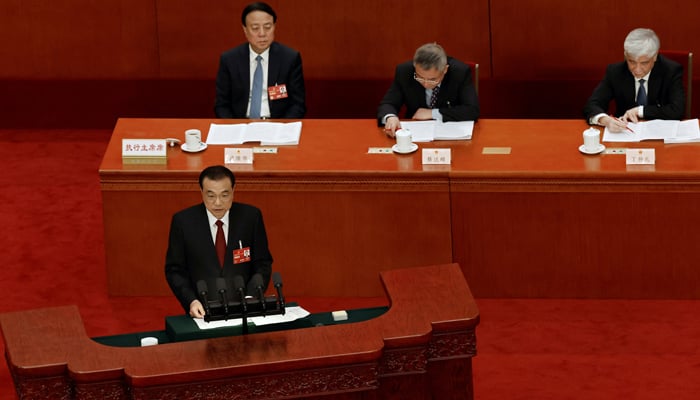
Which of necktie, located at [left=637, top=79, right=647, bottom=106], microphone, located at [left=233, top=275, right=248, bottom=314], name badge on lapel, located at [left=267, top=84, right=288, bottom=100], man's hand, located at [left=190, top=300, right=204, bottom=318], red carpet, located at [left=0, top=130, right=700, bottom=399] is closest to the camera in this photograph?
microphone, located at [left=233, top=275, right=248, bottom=314]

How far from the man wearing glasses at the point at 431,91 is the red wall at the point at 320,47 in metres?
1.23

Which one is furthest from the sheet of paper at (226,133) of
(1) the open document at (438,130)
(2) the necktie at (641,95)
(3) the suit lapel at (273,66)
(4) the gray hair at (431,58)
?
(2) the necktie at (641,95)

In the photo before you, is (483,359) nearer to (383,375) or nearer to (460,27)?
(383,375)

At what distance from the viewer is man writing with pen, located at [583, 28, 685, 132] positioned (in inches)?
257

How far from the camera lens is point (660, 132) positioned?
638cm

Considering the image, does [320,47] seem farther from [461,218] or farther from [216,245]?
[216,245]

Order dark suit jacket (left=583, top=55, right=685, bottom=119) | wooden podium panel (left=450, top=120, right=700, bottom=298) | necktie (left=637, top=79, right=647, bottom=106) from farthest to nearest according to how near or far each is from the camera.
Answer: necktie (left=637, top=79, right=647, bottom=106)
dark suit jacket (left=583, top=55, right=685, bottom=119)
wooden podium panel (left=450, top=120, right=700, bottom=298)

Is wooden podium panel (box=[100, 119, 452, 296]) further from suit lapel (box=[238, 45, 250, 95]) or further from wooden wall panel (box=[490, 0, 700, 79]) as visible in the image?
wooden wall panel (box=[490, 0, 700, 79])

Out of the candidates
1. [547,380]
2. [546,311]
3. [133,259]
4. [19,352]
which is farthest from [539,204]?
[19,352]

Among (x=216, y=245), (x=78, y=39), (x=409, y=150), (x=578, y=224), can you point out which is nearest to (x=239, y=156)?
(x=409, y=150)

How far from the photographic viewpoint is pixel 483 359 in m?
5.66

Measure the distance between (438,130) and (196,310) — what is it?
2.29 metres

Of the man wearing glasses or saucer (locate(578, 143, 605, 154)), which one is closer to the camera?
saucer (locate(578, 143, 605, 154))

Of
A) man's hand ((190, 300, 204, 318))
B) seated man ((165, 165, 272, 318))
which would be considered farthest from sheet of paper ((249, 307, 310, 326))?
seated man ((165, 165, 272, 318))
